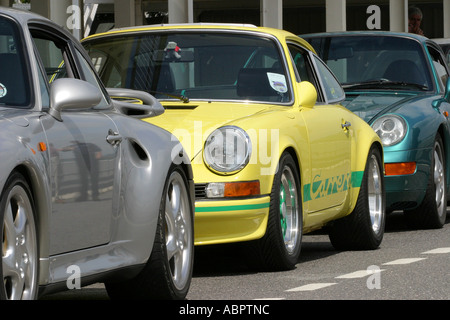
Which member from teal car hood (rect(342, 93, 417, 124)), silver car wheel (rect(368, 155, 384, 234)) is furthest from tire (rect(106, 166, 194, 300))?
teal car hood (rect(342, 93, 417, 124))

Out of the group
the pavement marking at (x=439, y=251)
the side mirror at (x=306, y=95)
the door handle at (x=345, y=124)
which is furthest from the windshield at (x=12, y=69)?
the pavement marking at (x=439, y=251)

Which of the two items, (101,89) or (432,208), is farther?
(432,208)

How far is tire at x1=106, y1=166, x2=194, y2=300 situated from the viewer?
6340mm

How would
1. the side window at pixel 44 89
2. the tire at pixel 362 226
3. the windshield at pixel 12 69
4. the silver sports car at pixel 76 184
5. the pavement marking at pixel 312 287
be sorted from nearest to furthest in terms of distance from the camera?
the silver sports car at pixel 76 184
the windshield at pixel 12 69
the side window at pixel 44 89
the pavement marking at pixel 312 287
the tire at pixel 362 226

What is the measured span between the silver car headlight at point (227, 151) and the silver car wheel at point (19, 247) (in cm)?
283

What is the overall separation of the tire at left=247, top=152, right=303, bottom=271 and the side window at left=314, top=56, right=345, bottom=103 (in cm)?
180

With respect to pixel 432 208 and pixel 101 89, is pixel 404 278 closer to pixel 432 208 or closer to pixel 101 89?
pixel 101 89

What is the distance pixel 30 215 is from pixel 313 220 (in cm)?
408

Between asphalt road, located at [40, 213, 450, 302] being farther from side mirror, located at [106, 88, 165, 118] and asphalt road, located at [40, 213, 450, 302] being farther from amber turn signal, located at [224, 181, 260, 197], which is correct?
side mirror, located at [106, 88, 165, 118]

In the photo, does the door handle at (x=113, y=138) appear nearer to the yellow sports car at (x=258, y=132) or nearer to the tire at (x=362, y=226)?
the yellow sports car at (x=258, y=132)

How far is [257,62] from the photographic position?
915 cm

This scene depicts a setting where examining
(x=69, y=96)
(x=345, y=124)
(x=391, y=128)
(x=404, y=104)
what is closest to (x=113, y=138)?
(x=69, y=96)

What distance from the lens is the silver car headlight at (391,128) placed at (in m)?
11.2
